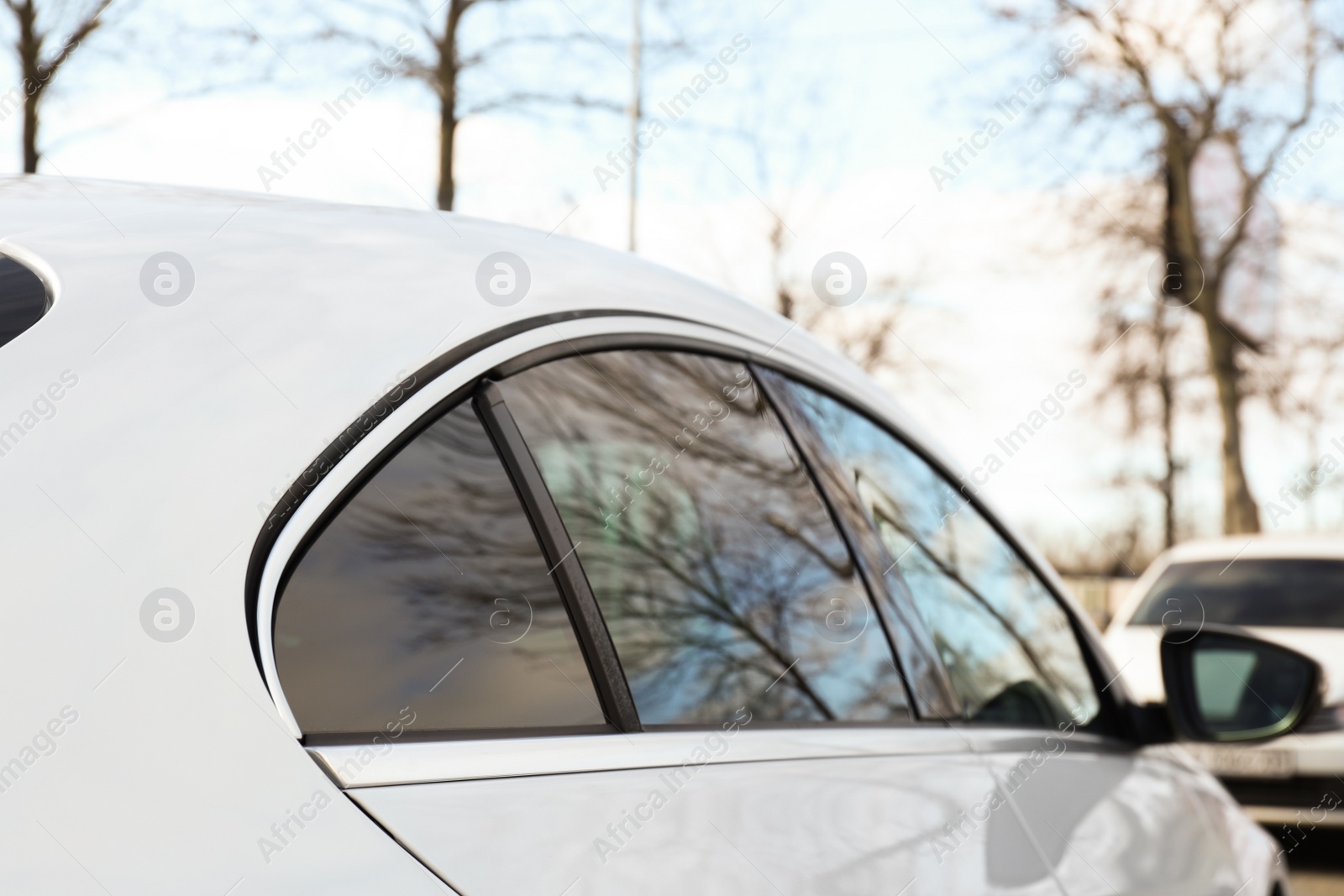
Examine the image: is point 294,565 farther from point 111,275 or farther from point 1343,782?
point 1343,782

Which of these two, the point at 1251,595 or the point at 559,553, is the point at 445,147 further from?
the point at 559,553

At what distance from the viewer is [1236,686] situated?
2.50 metres

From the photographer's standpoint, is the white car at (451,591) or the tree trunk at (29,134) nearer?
the white car at (451,591)

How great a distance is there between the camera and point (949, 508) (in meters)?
2.23

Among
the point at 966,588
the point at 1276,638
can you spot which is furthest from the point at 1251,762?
the point at 966,588

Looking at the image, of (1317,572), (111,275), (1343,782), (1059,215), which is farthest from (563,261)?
(1059,215)

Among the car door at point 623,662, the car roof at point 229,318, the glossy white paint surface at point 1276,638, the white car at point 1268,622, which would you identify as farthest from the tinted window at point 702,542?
the white car at point 1268,622

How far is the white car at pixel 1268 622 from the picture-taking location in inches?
278

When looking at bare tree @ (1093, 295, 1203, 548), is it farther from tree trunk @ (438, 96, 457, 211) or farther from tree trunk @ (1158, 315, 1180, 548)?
tree trunk @ (438, 96, 457, 211)

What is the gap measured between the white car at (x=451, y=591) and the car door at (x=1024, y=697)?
0.5 inches

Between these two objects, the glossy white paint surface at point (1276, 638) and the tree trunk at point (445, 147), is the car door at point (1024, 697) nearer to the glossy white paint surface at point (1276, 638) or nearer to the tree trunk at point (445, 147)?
the glossy white paint surface at point (1276, 638)

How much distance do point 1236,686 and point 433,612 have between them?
185 cm

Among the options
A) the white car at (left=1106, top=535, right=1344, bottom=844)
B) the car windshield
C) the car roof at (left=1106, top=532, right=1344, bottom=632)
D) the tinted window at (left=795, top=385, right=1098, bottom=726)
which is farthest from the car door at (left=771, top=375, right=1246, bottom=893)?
the car roof at (left=1106, top=532, right=1344, bottom=632)

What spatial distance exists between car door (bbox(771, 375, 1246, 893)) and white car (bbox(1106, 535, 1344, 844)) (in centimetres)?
458
